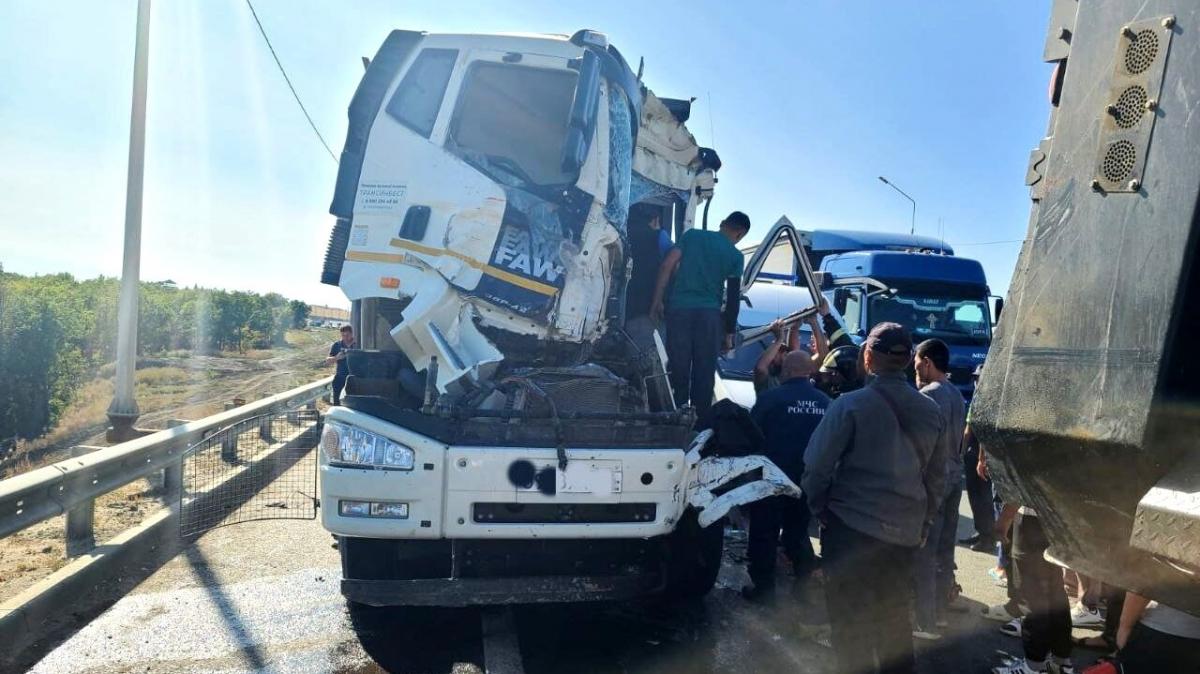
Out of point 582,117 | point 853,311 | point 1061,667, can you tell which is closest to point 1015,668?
point 1061,667

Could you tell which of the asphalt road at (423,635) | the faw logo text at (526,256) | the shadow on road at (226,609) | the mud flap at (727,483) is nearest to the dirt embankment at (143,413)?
the shadow on road at (226,609)

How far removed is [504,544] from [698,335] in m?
2.38

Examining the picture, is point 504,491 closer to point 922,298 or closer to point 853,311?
point 853,311

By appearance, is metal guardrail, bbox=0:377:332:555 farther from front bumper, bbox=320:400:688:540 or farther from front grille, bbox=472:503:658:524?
front grille, bbox=472:503:658:524

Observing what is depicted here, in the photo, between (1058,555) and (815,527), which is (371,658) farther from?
(815,527)

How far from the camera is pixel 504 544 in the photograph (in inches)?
164

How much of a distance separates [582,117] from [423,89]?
103 cm

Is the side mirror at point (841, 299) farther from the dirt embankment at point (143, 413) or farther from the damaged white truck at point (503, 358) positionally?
the dirt embankment at point (143, 413)

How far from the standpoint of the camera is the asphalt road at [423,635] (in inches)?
157

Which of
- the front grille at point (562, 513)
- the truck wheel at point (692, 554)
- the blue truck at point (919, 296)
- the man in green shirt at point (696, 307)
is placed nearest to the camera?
the front grille at point (562, 513)

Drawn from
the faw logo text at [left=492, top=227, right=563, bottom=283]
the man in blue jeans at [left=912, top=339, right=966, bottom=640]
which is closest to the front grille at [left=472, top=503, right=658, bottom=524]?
the faw logo text at [left=492, top=227, right=563, bottom=283]

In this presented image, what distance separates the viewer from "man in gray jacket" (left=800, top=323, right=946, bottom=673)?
3.46 m

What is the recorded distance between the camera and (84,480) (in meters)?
5.07

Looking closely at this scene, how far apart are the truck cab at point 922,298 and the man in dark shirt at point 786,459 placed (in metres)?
6.47
